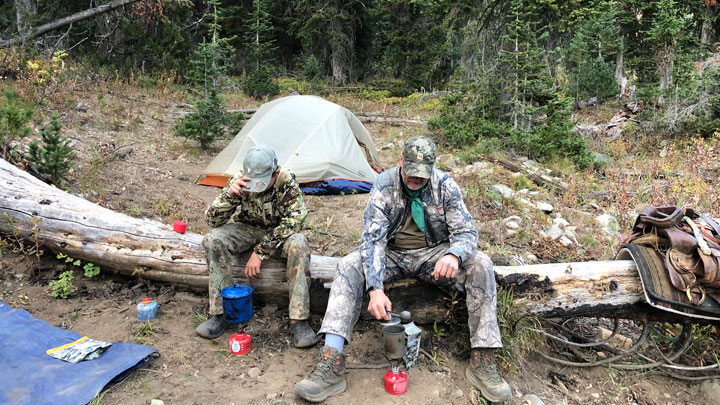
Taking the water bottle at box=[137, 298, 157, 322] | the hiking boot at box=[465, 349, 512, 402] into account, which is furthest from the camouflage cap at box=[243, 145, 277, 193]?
the hiking boot at box=[465, 349, 512, 402]

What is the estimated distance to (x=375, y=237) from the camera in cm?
313

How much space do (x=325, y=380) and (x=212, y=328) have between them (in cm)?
105

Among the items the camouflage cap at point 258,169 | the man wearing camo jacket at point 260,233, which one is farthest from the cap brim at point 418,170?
the camouflage cap at point 258,169

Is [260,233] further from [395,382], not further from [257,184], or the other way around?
[395,382]

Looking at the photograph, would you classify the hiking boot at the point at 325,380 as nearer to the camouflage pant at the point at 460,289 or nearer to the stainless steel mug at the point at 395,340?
the camouflage pant at the point at 460,289

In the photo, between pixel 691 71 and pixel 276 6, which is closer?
pixel 691 71

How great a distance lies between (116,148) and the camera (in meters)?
7.84

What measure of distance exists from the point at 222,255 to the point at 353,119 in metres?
5.79

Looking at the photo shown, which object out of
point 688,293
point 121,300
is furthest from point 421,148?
point 121,300

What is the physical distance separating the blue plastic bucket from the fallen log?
263 millimetres

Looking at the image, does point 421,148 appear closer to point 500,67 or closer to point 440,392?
point 440,392

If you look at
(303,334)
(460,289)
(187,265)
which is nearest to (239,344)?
(303,334)

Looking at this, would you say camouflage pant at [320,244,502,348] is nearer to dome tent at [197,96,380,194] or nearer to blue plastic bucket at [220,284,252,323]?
blue plastic bucket at [220,284,252,323]

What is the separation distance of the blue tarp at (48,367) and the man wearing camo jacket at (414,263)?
1.18 meters
